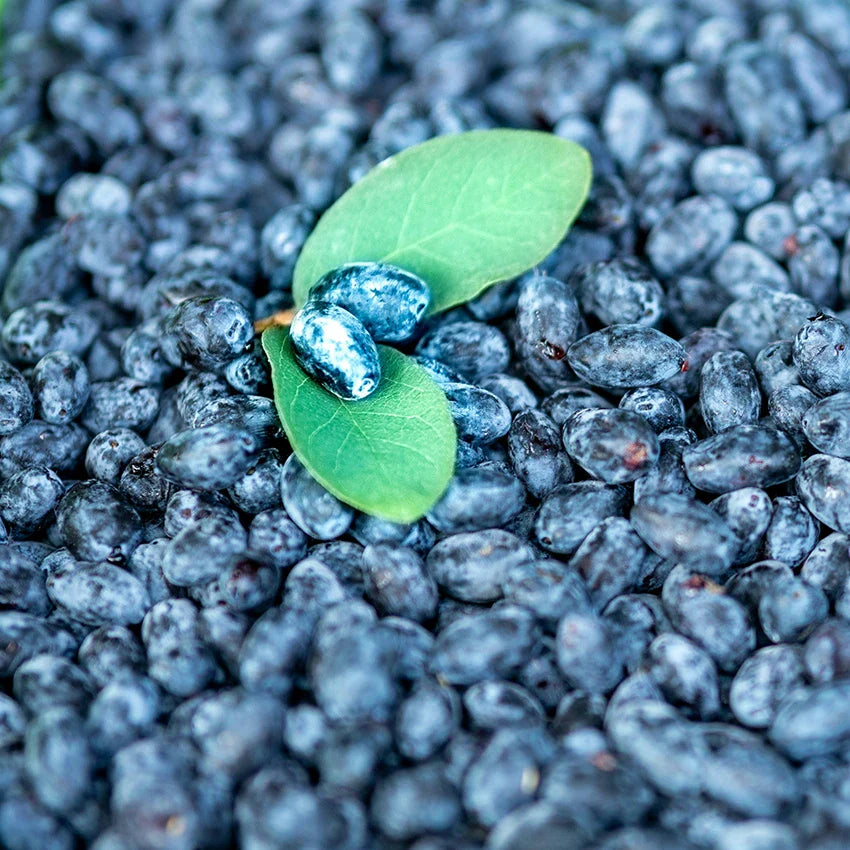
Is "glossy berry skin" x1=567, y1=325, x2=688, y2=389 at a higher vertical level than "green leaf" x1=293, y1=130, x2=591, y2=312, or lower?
lower

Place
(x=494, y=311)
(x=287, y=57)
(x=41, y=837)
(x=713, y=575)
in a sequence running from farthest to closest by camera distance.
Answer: (x=287, y=57)
(x=494, y=311)
(x=713, y=575)
(x=41, y=837)

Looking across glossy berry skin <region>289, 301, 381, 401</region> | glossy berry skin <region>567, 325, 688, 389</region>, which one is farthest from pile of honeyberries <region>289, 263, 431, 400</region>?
glossy berry skin <region>567, 325, 688, 389</region>

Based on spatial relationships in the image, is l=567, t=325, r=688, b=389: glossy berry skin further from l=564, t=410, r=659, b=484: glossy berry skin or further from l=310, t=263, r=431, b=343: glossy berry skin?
l=310, t=263, r=431, b=343: glossy berry skin

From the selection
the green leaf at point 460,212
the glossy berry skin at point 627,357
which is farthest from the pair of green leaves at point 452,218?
the glossy berry skin at point 627,357

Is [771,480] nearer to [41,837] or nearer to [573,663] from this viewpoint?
[573,663]

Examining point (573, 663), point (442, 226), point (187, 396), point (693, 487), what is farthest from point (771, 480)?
point (187, 396)

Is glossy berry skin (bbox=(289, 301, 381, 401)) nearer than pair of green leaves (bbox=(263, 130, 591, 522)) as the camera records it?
Yes

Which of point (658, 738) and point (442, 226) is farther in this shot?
point (442, 226)

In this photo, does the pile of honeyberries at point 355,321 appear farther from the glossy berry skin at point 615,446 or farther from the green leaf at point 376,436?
the glossy berry skin at point 615,446

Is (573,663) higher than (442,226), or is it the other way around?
(442,226)
